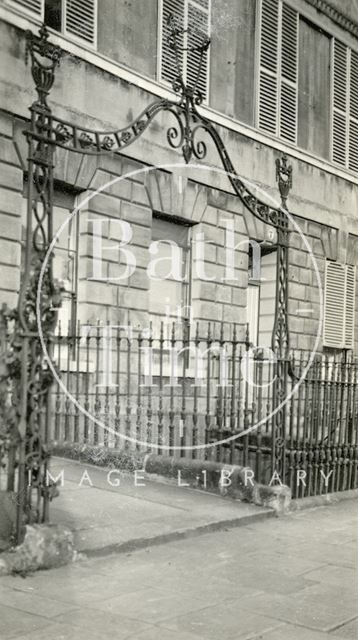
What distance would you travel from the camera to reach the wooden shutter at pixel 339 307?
17297 mm

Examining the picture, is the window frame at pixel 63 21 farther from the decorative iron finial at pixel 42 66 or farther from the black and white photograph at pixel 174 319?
the decorative iron finial at pixel 42 66

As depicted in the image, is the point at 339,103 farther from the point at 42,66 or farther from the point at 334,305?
the point at 42,66

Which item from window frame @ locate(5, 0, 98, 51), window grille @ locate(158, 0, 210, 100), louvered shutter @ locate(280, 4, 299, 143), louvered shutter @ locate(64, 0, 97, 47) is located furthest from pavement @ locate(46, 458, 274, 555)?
louvered shutter @ locate(280, 4, 299, 143)

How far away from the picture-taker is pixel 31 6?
35.8 ft

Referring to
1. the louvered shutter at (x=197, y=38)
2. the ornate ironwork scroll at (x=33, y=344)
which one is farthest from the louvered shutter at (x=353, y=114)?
the ornate ironwork scroll at (x=33, y=344)

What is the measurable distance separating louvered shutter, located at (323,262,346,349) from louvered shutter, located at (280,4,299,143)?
3.15 meters

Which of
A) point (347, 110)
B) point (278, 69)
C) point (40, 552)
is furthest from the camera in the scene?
point (347, 110)

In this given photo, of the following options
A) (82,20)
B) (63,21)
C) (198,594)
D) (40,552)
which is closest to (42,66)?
(40,552)

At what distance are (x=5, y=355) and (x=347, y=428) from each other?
531 cm

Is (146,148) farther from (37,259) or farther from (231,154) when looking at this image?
(37,259)

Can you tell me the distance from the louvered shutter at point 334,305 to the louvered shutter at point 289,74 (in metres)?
3.15

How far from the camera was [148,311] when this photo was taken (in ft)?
42.0

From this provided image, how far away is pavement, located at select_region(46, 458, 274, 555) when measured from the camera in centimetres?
609

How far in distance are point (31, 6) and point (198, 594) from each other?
8.94 m
